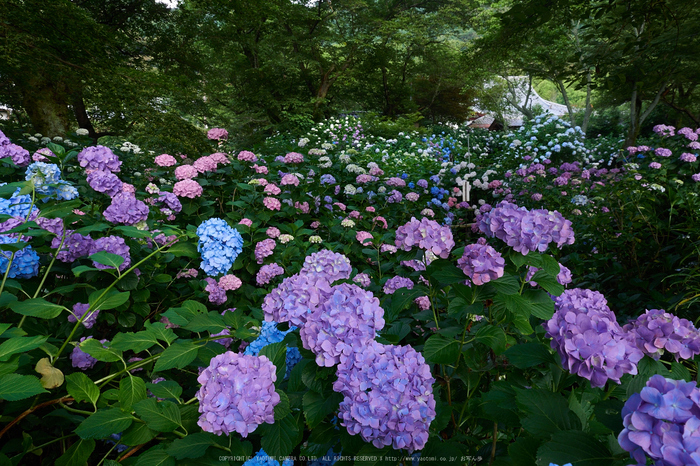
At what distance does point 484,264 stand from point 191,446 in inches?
33.3

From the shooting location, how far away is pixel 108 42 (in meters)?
5.50

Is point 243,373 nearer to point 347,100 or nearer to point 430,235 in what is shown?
point 430,235

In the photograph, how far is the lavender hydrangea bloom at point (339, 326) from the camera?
810 mm

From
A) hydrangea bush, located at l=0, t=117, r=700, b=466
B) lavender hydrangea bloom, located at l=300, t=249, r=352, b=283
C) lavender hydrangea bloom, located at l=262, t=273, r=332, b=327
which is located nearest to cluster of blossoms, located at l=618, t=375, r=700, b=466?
hydrangea bush, located at l=0, t=117, r=700, b=466

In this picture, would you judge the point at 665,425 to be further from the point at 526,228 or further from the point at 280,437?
the point at 280,437

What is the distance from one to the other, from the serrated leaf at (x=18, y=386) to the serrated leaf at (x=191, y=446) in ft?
0.99

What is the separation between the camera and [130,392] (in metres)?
0.98

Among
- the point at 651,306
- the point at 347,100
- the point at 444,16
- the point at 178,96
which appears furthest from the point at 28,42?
the point at 444,16

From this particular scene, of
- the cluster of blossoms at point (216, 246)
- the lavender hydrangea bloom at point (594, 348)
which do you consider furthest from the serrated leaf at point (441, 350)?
the cluster of blossoms at point (216, 246)

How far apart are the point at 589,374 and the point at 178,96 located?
21.9 feet

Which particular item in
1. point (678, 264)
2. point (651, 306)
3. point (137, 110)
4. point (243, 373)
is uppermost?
point (137, 110)

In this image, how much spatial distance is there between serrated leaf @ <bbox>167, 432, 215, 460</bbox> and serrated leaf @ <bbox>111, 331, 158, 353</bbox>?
1.04 feet

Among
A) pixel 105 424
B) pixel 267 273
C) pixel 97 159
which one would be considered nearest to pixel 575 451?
pixel 105 424

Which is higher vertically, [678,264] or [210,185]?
[210,185]
